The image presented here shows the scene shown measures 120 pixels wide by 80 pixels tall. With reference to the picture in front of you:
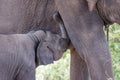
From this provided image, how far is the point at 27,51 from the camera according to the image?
2.54m

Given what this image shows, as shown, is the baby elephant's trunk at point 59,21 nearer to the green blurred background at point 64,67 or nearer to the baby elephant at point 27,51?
the baby elephant at point 27,51

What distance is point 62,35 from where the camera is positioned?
8.47ft

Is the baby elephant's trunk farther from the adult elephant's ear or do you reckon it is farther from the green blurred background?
the green blurred background

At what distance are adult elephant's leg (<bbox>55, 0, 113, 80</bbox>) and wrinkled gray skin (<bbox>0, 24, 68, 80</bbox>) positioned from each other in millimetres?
131

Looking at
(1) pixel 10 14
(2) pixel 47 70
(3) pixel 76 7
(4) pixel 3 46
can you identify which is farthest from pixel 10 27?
(2) pixel 47 70

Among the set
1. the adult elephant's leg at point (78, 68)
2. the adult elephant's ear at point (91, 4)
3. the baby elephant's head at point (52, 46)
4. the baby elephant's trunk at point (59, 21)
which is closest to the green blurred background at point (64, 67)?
the adult elephant's leg at point (78, 68)

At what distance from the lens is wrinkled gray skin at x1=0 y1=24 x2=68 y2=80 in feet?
8.19

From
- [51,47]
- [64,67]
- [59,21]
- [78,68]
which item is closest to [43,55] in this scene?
[51,47]

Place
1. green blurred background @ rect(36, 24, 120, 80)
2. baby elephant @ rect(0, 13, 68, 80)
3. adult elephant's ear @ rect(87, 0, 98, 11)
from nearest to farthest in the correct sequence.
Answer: adult elephant's ear @ rect(87, 0, 98, 11) → baby elephant @ rect(0, 13, 68, 80) → green blurred background @ rect(36, 24, 120, 80)

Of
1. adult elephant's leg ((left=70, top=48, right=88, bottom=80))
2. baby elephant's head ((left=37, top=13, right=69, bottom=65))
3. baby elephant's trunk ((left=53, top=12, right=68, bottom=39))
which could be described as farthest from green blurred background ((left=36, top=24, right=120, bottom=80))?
baby elephant's trunk ((left=53, top=12, right=68, bottom=39))

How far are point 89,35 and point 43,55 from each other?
11.5 inches

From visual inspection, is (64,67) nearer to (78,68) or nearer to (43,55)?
(78,68)

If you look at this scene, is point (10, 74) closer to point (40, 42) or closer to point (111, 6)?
point (40, 42)

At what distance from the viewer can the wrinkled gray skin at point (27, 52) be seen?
250 cm
